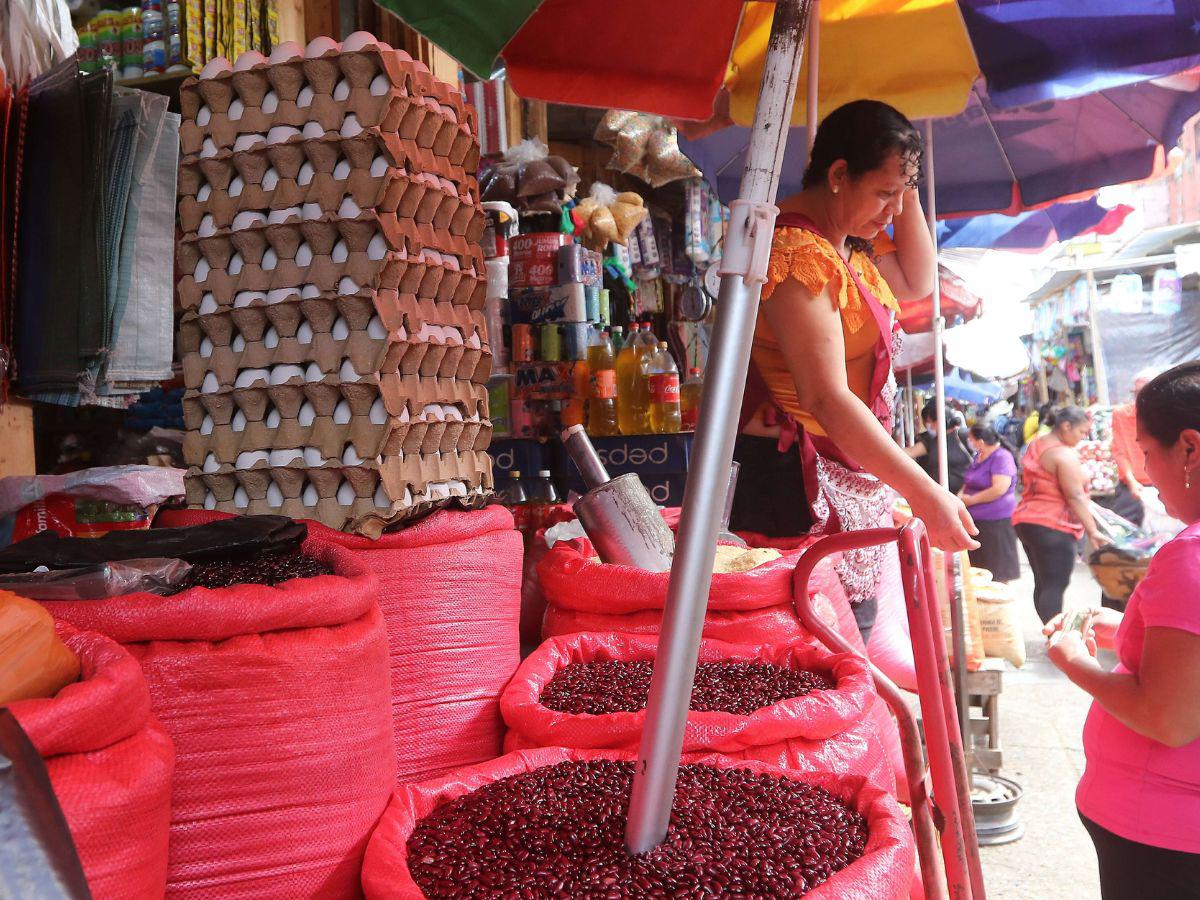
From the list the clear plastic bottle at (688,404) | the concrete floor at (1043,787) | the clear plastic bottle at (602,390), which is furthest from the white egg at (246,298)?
the concrete floor at (1043,787)

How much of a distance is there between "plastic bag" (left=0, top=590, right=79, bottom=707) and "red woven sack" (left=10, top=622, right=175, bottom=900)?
18mm

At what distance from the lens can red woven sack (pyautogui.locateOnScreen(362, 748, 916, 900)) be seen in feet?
3.67

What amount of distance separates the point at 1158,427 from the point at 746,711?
1.03m

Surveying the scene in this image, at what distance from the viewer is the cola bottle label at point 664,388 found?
3699mm

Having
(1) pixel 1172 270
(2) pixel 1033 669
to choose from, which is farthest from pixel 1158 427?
(1) pixel 1172 270

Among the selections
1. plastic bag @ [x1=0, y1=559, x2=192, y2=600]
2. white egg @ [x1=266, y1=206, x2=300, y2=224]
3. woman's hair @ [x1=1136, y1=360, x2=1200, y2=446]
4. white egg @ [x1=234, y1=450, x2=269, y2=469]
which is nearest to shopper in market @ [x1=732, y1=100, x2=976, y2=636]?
woman's hair @ [x1=1136, y1=360, x2=1200, y2=446]

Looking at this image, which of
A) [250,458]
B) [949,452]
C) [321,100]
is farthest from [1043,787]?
[949,452]

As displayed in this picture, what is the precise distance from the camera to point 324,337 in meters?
1.76

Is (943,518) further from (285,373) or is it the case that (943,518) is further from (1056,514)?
(1056,514)

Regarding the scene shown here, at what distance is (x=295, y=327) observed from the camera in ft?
5.89

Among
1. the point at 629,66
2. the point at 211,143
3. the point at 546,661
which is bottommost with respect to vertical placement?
the point at 546,661

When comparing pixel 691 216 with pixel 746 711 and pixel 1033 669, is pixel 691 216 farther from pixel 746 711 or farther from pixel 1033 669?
pixel 746 711

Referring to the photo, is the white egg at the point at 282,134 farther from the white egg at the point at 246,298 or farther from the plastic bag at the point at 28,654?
the plastic bag at the point at 28,654

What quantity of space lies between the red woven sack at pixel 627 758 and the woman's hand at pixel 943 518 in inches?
21.5
